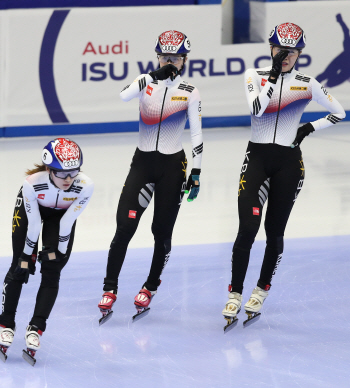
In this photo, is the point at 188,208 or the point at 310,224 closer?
the point at 310,224

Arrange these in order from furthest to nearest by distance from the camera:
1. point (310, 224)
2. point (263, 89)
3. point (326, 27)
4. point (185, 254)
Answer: point (326, 27)
point (310, 224)
point (185, 254)
point (263, 89)

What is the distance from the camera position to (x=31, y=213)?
15.1 feet

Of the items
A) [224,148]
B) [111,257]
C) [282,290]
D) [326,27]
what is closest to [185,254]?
[282,290]

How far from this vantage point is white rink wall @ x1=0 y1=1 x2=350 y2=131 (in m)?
12.5

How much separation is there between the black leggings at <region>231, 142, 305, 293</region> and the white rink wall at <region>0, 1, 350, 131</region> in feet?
25.6

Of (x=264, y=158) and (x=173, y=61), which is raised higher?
(x=173, y=61)

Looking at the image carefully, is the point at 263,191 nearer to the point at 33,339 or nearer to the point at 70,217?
the point at 70,217

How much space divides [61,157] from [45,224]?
0.58 meters

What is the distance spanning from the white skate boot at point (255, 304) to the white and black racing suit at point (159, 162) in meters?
0.88

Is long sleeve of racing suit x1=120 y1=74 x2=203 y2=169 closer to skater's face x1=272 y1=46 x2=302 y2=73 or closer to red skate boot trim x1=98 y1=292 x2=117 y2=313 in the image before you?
skater's face x1=272 y1=46 x2=302 y2=73

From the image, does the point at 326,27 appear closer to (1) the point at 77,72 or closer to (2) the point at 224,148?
(2) the point at 224,148

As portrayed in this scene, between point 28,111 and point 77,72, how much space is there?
1.13 metres

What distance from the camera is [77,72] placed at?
12.8 m

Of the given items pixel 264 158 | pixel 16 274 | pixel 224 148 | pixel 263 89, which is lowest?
pixel 224 148
